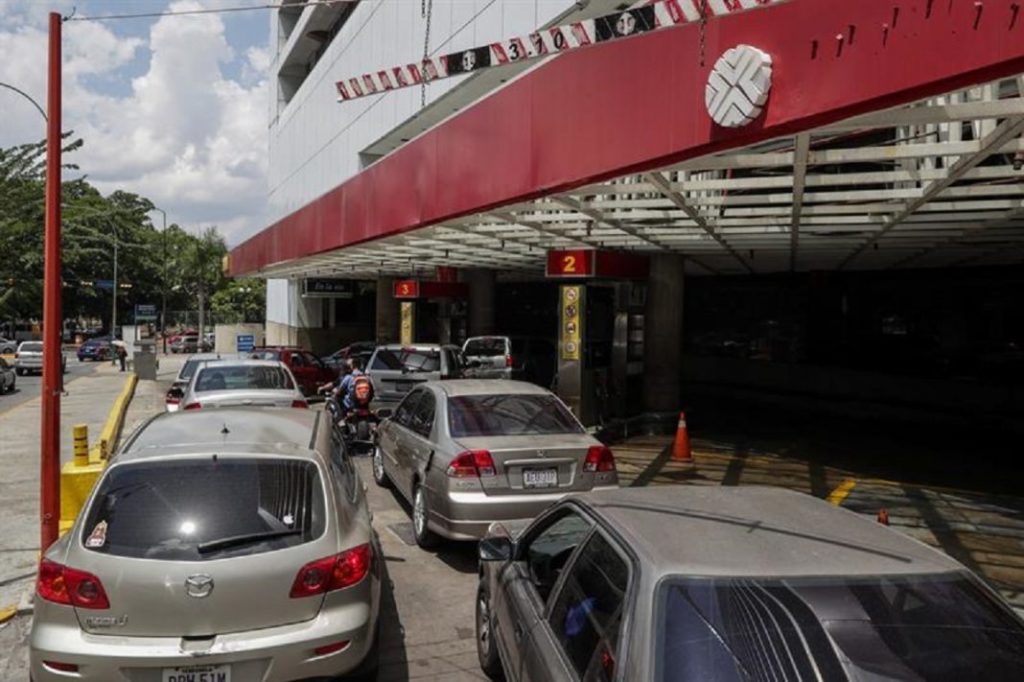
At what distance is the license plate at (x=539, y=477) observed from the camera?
6.63 m

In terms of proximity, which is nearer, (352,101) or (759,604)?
(759,604)

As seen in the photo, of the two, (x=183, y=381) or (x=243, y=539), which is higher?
(x=243, y=539)

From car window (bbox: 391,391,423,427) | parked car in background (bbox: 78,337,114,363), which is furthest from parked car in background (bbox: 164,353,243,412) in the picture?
parked car in background (bbox: 78,337,114,363)

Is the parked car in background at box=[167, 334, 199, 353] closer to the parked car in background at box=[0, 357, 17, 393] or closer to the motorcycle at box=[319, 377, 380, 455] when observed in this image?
the parked car in background at box=[0, 357, 17, 393]

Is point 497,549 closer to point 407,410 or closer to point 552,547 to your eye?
point 552,547

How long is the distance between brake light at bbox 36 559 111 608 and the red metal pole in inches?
117

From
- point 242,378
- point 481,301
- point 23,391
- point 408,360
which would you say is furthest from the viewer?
point 23,391

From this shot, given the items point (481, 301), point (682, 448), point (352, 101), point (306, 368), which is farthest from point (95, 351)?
point (682, 448)

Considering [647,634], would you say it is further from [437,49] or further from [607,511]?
[437,49]

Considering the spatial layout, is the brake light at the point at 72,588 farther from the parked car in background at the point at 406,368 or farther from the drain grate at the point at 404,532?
the parked car in background at the point at 406,368

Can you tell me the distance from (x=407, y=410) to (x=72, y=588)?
17.4ft

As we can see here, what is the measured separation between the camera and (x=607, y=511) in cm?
341

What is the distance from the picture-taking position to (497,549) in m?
4.05

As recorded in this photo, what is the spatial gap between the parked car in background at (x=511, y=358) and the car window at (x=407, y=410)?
8.52 metres
